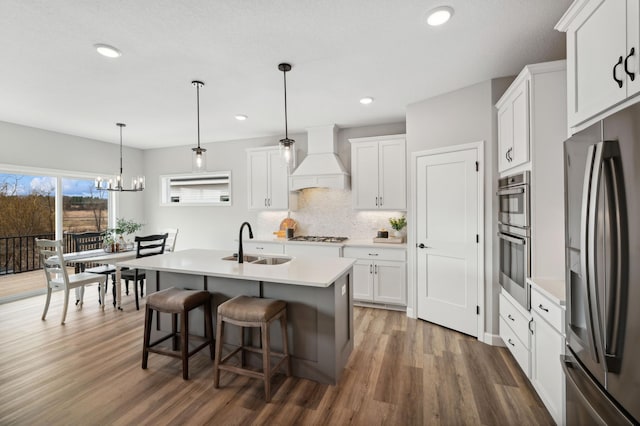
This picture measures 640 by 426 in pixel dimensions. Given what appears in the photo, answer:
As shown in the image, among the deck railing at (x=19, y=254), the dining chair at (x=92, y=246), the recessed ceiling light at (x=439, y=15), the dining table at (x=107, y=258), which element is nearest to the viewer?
the recessed ceiling light at (x=439, y=15)

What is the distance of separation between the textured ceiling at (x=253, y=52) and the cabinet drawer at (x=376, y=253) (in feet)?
6.23

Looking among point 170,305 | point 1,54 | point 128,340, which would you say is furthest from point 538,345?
point 1,54

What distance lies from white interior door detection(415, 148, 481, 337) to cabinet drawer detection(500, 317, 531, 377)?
38 cm

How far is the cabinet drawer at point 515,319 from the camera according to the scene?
2295 millimetres

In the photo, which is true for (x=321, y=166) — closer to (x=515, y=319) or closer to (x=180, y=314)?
(x=180, y=314)

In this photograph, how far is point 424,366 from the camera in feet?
8.62

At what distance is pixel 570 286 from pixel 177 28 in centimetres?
293

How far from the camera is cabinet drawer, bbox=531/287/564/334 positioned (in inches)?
68.4

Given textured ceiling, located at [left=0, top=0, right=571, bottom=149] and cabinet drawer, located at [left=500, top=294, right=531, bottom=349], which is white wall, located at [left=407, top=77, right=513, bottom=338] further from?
cabinet drawer, located at [left=500, top=294, right=531, bottom=349]

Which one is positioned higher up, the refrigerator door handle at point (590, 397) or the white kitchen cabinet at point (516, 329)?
the refrigerator door handle at point (590, 397)

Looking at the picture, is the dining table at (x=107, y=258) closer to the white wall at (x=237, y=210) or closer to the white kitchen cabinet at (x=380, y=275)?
the white wall at (x=237, y=210)

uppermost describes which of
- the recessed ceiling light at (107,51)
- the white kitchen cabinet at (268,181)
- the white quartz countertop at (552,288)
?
the recessed ceiling light at (107,51)

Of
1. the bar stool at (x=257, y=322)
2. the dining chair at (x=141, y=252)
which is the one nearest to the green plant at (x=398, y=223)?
the bar stool at (x=257, y=322)

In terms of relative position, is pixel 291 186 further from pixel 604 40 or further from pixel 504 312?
pixel 604 40
